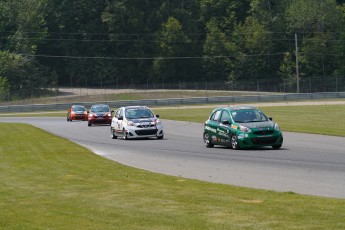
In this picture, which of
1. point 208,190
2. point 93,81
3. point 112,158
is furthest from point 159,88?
point 208,190

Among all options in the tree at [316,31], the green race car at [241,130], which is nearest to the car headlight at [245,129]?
the green race car at [241,130]

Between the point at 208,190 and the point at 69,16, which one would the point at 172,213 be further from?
the point at 69,16

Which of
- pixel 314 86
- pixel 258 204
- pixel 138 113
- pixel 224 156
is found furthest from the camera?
pixel 314 86

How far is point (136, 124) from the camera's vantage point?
114 ft

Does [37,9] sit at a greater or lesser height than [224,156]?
greater

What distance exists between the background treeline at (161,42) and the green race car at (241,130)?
83229 mm

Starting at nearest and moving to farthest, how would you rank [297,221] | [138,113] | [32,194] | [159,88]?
[297,221], [32,194], [138,113], [159,88]

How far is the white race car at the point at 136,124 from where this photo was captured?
3456 cm

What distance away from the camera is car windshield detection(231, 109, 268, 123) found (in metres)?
28.2

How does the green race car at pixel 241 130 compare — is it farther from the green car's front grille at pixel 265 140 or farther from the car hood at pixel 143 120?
the car hood at pixel 143 120

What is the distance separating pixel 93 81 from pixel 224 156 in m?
95.9

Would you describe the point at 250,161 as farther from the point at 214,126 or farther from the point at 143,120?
the point at 143,120

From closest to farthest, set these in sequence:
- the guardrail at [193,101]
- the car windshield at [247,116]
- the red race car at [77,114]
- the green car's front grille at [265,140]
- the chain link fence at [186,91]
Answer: the green car's front grille at [265,140]
the car windshield at [247,116]
the red race car at [77,114]
the guardrail at [193,101]
the chain link fence at [186,91]

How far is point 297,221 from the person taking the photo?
10.7 metres
